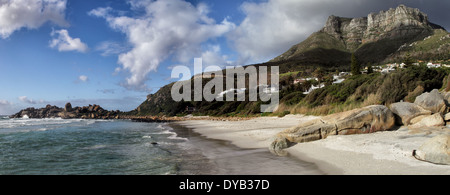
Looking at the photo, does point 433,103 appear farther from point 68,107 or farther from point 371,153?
point 68,107

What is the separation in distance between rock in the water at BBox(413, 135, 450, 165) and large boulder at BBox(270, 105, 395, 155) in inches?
141

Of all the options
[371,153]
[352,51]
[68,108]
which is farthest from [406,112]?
[352,51]

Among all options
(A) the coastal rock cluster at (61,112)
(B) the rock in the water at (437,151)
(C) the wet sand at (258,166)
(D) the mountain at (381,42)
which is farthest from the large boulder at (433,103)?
(A) the coastal rock cluster at (61,112)

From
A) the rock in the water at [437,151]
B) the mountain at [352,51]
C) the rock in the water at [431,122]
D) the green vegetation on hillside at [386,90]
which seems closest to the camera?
the rock in the water at [437,151]

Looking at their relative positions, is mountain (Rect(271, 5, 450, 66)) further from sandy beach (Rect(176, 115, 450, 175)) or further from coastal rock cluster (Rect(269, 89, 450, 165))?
sandy beach (Rect(176, 115, 450, 175))

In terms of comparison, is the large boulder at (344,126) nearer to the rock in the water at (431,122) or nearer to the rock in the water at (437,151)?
the rock in the water at (431,122)

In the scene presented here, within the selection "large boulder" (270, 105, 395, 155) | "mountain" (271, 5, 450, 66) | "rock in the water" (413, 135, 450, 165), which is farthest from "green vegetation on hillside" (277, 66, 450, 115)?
"mountain" (271, 5, 450, 66)

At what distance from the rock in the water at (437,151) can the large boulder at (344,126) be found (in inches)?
141

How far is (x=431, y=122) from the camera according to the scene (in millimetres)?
9875

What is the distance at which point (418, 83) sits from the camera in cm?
1914

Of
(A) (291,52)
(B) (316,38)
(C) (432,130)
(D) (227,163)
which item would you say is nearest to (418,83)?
(C) (432,130)

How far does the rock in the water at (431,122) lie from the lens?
32.0 ft
